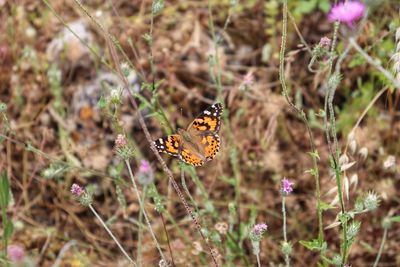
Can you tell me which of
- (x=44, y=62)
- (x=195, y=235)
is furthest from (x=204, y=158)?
(x=44, y=62)

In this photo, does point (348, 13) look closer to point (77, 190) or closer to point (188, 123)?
point (77, 190)

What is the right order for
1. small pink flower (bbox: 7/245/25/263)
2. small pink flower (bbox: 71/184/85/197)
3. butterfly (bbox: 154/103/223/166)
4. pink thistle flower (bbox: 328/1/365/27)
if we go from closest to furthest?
small pink flower (bbox: 7/245/25/263) < pink thistle flower (bbox: 328/1/365/27) < small pink flower (bbox: 71/184/85/197) < butterfly (bbox: 154/103/223/166)

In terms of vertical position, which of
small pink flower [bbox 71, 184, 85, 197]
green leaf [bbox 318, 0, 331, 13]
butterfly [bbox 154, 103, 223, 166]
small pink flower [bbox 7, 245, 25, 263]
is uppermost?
green leaf [bbox 318, 0, 331, 13]

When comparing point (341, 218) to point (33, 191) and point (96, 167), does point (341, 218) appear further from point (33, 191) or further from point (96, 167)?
point (33, 191)

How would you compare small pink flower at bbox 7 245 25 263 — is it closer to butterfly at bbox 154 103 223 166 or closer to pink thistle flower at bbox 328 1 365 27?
butterfly at bbox 154 103 223 166

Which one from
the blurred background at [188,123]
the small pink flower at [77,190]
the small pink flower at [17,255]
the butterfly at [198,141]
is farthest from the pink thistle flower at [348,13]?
the small pink flower at [17,255]

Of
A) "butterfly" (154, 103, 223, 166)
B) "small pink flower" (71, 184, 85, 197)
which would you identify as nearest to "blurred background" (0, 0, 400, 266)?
"butterfly" (154, 103, 223, 166)
